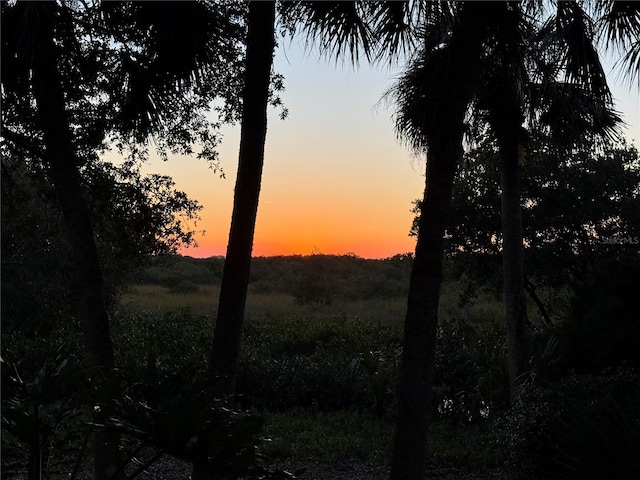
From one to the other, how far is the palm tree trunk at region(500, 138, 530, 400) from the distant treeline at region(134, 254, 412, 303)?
23.6 m

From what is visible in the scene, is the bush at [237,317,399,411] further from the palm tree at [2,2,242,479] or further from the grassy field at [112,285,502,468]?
the palm tree at [2,2,242,479]

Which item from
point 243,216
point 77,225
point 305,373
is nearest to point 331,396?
point 305,373

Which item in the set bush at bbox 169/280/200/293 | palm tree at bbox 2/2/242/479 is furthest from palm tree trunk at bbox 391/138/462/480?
bush at bbox 169/280/200/293

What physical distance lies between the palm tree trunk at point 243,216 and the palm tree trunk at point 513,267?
480 cm

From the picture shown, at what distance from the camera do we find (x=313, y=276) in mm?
37938

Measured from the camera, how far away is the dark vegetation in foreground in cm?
373

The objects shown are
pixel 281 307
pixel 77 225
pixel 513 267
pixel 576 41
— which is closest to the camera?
pixel 576 41

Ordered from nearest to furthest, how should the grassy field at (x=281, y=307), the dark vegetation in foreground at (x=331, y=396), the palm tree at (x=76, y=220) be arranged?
the dark vegetation in foreground at (x=331, y=396) → the palm tree at (x=76, y=220) → the grassy field at (x=281, y=307)

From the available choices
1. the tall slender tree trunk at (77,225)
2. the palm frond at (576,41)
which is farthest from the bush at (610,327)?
the tall slender tree trunk at (77,225)

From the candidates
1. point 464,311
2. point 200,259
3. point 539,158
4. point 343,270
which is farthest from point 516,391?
point 200,259

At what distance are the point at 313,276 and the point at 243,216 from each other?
3184 cm

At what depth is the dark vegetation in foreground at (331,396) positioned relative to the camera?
3732mm

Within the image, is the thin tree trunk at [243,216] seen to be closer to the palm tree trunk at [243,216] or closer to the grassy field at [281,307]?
the palm tree trunk at [243,216]

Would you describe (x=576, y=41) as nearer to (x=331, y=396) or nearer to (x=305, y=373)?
(x=331, y=396)
